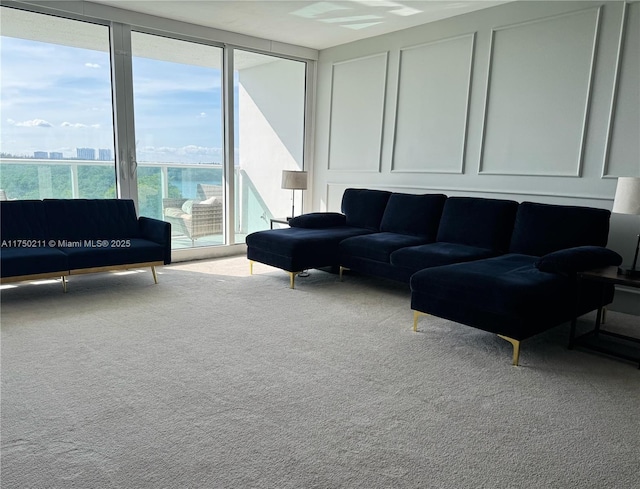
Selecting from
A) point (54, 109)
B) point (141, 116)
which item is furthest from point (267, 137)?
point (54, 109)

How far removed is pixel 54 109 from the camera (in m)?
4.68

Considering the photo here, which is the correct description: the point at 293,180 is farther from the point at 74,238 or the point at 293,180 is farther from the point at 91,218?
the point at 74,238

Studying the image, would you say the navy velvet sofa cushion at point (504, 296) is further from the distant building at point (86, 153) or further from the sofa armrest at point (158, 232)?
the distant building at point (86, 153)

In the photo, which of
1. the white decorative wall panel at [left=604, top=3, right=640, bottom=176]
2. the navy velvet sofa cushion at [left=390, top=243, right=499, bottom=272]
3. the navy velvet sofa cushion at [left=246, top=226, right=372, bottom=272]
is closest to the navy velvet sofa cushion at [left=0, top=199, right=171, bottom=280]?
the navy velvet sofa cushion at [left=246, top=226, right=372, bottom=272]

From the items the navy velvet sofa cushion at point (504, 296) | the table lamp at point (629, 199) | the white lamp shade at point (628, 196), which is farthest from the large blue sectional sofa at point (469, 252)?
the white lamp shade at point (628, 196)

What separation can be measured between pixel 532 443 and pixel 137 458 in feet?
5.42

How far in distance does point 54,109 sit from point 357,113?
343cm

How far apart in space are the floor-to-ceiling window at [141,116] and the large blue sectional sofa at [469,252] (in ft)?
4.43

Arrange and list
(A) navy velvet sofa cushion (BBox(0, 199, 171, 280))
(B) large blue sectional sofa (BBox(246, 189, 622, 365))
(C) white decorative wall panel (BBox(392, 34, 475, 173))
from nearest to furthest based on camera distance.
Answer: (B) large blue sectional sofa (BBox(246, 189, 622, 365)) < (A) navy velvet sofa cushion (BBox(0, 199, 171, 280)) < (C) white decorative wall panel (BBox(392, 34, 475, 173))

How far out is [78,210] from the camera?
4312 mm

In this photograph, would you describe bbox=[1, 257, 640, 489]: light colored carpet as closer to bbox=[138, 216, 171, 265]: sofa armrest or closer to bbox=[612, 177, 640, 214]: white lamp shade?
bbox=[138, 216, 171, 265]: sofa armrest

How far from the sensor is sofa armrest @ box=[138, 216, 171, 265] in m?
4.33

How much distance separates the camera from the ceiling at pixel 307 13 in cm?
437

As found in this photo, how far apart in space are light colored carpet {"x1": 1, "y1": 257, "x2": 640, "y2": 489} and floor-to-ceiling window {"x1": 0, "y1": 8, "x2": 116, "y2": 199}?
1.55 meters
